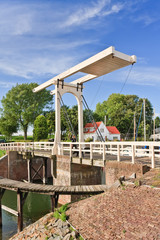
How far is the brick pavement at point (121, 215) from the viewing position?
4250 millimetres

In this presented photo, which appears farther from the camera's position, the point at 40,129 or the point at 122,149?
the point at 40,129

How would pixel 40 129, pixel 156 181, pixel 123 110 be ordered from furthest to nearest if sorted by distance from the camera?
pixel 123 110 < pixel 40 129 < pixel 156 181

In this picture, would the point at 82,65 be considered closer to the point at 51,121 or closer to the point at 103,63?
the point at 103,63

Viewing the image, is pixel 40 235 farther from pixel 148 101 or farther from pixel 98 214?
pixel 148 101

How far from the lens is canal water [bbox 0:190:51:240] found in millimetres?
10047

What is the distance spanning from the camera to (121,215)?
4836 mm

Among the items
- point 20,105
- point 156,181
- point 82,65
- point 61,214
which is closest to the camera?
point 61,214

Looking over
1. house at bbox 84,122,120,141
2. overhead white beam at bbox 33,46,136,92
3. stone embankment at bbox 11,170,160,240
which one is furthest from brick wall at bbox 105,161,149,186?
house at bbox 84,122,120,141

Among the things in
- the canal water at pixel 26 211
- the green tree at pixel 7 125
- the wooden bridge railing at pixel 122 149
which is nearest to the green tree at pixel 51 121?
the green tree at pixel 7 125

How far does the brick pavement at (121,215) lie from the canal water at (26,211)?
18.6 feet

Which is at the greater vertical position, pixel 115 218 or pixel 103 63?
pixel 103 63

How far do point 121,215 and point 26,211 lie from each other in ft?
32.4

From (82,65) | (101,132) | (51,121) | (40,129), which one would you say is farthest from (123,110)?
(82,65)

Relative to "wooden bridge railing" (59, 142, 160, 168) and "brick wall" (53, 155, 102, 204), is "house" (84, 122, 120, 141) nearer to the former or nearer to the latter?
"brick wall" (53, 155, 102, 204)
